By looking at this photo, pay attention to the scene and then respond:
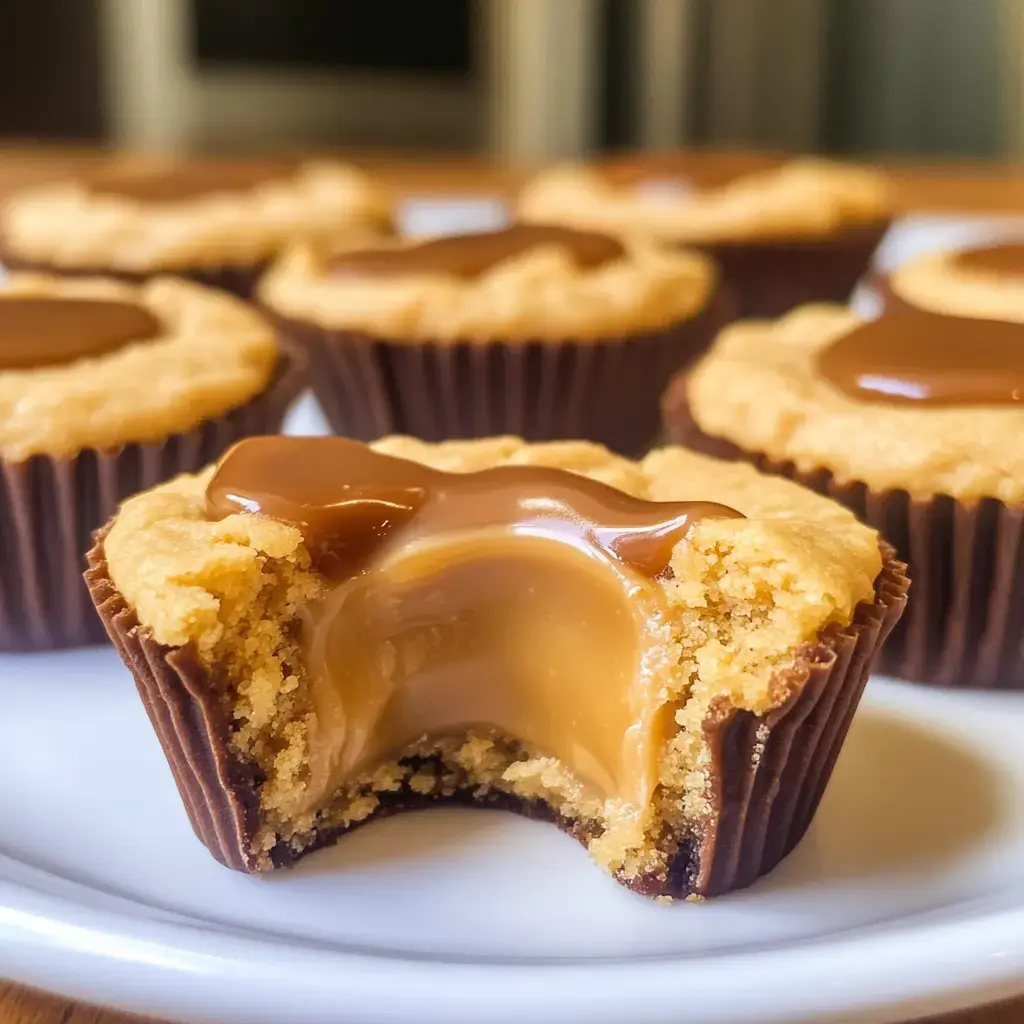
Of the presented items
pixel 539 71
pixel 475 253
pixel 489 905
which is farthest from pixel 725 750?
pixel 539 71

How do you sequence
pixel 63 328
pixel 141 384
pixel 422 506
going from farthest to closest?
pixel 63 328
pixel 141 384
pixel 422 506

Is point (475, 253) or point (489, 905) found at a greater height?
point (475, 253)

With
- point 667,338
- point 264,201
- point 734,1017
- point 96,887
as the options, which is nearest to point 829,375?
point 667,338

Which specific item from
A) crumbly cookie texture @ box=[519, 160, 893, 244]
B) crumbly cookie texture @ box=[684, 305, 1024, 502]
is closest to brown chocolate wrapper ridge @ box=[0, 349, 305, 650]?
crumbly cookie texture @ box=[684, 305, 1024, 502]

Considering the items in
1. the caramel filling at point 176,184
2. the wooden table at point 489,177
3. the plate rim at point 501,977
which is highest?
the caramel filling at point 176,184

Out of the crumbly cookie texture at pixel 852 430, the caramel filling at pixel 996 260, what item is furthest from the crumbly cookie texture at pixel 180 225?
the caramel filling at pixel 996 260

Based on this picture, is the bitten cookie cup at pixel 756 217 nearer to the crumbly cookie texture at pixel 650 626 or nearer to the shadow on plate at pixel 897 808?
the shadow on plate at pixel 897 808

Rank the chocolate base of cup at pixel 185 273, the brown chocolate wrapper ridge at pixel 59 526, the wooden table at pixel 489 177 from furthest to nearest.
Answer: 1. the wooden table at pixel 489 177
2. the chocolate base of cup at pixel 185 273
3. the brown chocolate wrapper ridge at pixel 59 526

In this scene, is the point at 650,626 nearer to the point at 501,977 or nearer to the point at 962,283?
the point at 501,977
